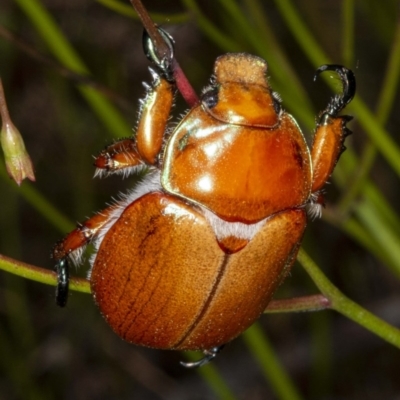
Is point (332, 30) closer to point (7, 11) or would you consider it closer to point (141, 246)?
point (7, 11)

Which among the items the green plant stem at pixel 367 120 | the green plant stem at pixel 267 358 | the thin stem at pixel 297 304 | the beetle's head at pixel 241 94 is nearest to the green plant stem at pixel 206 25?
the green plant stem at pixel 367 120

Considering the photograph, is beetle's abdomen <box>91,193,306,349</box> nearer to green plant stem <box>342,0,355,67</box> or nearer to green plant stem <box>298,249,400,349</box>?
green plant stem <box>298,249,400,349</box>

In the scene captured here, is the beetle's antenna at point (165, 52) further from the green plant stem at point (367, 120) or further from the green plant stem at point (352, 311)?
the green plant stem at point (367, 120)

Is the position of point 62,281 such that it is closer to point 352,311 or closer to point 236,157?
point 236,157

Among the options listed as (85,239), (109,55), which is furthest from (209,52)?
(85,239)

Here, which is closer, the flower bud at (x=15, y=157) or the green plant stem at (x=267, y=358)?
the flower bud at (x=15, y=157)

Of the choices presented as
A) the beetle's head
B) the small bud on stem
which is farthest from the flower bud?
the beetle's head
